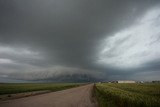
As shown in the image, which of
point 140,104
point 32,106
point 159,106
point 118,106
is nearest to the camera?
point 159,106

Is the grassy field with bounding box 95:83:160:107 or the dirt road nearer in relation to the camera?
the grassy field with bounding box 95:83:160:107

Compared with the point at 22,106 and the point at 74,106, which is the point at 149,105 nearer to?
the point at 74,106

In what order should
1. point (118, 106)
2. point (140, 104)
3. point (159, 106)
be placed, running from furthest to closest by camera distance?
point (118, 106)
point (140, 104)
point (159, 106)

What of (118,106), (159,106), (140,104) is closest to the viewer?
(159,106)

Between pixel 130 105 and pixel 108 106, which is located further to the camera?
pixel 108 106

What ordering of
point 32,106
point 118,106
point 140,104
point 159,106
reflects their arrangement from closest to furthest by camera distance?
point 159,106 < point 140,104 < point 32,106 < point 118,106

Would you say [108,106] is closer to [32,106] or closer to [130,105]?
[130,105]

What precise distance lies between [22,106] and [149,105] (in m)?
12.9

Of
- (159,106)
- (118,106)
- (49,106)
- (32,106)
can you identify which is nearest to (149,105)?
(159,106)

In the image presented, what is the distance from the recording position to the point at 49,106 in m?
17.2

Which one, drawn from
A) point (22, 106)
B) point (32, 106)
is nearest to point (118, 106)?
point (32, 106)

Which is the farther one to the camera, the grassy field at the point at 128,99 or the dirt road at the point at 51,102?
the dirt road at the point at 51,102

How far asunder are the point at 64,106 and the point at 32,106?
11.4 feet

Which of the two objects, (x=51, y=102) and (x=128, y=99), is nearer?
(x=128, y=99)
